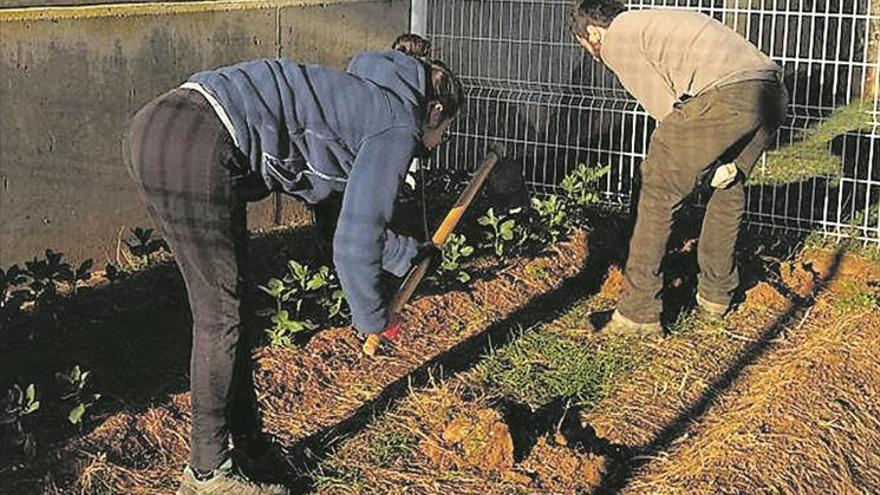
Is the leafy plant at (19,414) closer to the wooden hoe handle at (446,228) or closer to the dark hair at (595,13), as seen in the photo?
the wooden hoe handle at (446,228)

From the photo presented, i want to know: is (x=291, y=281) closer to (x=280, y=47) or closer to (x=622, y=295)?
(x=622, y=295)

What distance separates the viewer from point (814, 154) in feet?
27.9

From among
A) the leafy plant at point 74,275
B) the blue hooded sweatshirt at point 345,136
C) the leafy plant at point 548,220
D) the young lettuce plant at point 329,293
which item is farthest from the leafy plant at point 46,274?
the leafy plant at point 548,220

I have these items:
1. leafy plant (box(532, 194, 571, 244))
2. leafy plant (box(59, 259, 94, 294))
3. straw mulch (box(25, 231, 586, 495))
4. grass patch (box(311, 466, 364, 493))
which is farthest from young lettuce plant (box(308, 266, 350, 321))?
leafy plant (box(532, 194, 571, 244))

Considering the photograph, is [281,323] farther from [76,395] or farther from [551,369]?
[551,369]

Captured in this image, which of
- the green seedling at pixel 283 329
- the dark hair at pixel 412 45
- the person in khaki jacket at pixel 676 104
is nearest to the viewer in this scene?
the dark hair at pixel 412 45

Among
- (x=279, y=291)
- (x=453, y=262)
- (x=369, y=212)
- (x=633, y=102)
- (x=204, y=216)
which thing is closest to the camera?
(x=369, y=212)

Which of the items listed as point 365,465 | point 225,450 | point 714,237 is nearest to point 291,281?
point 365,465

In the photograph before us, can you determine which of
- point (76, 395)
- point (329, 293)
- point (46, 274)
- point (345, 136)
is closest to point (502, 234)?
point (329, 293)

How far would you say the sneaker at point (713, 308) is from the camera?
6.74m

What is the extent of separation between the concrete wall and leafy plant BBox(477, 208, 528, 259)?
171 centimetres

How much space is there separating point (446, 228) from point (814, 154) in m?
4.36

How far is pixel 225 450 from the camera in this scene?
4.30 metres

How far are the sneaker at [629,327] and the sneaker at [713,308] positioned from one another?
0.44 m
